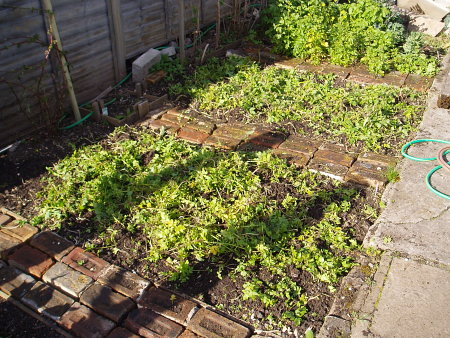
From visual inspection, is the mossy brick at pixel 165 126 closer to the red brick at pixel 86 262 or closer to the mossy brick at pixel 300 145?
the mossy brick at pixel 300 145

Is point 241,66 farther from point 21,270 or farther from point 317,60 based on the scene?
point 21,270

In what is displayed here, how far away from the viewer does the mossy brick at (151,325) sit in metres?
3.20

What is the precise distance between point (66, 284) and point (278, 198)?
2073 millimetres

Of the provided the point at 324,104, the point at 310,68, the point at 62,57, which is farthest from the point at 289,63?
the point at 62,57

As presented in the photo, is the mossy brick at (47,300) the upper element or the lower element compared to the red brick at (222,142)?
lower

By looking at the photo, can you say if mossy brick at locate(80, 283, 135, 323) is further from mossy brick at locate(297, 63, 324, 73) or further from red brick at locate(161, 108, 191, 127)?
mossy brick at locate(297, 63, 324, 73)

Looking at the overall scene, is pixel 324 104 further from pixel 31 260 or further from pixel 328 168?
pixel 31 260

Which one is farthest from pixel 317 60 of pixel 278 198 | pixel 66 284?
pixel 66 284

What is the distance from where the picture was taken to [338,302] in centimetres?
338

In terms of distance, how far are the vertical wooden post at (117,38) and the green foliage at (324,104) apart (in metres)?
1.22

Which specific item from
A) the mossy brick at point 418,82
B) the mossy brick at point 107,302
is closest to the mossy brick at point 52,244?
the mossy brick at point 107,302

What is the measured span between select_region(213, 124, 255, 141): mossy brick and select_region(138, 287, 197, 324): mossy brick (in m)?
2.37

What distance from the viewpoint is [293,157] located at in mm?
5031

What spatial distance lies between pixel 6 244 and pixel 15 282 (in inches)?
18.3
